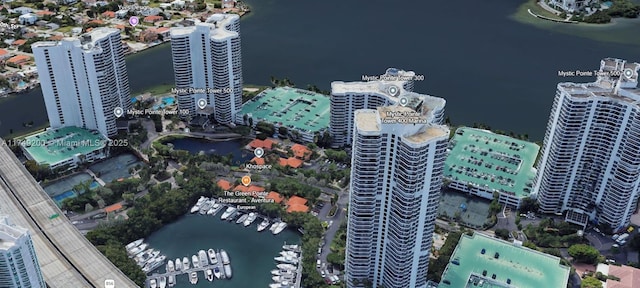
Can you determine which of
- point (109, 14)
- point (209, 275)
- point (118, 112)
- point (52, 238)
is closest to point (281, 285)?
point (209, 275)

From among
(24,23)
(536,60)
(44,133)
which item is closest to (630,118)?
(536,60)

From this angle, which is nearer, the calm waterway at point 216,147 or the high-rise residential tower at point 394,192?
the high-rise residential tower at point 394,192

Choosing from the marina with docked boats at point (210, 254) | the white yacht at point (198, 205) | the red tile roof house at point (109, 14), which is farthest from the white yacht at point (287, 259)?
the red tile roof house at point (109, 14)

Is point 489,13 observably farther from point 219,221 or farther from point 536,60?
point 219,221

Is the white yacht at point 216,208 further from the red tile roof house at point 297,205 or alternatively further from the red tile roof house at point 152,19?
the red tile roof house at point 152,19

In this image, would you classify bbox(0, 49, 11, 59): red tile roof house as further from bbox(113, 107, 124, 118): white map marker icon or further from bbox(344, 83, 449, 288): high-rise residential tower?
bbox(344, 83, 449, 288): high-rise residential tower

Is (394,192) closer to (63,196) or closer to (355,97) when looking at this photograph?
(355,97)
